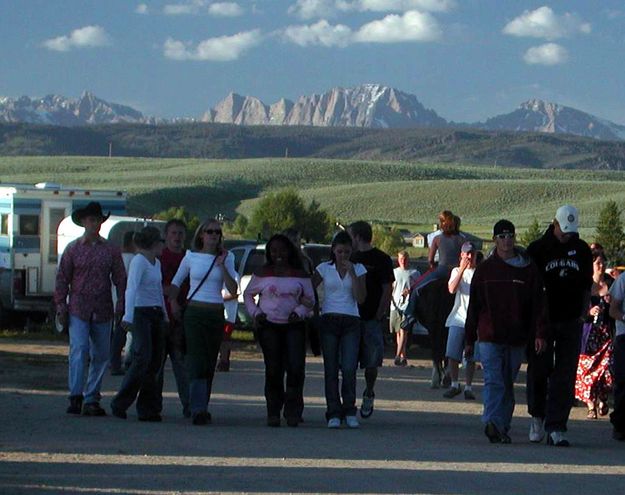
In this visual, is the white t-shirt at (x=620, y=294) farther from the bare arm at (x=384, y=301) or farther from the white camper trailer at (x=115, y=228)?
the white camper trailer at (x=115, y=228)

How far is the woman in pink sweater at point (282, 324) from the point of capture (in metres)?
13.4

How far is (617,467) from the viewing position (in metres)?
11.3

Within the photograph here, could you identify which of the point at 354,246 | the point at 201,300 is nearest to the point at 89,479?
the point at 201,300

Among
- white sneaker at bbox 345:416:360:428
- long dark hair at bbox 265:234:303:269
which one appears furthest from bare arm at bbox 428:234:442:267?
white sneaker at bbox 345:416:360:428

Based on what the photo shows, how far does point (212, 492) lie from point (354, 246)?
204 inches

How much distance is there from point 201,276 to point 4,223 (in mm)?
14797

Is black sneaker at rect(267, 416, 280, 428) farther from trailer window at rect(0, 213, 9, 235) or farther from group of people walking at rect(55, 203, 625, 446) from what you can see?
trailer window at rect(0, 213, 9, 235)

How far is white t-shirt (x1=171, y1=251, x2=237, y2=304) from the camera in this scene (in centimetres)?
1330

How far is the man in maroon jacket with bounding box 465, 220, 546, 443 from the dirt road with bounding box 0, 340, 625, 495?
0.39 meters

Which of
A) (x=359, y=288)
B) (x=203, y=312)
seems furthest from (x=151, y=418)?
(x=359, y=288)

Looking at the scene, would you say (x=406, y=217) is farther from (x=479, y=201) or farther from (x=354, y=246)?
(x=354, y=246)

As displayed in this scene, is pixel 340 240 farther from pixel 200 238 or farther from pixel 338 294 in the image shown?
pixel 200 238

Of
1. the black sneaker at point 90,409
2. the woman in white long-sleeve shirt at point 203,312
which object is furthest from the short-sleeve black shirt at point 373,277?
the black sneaker at point 90,409

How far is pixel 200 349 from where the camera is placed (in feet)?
A: 43.6
